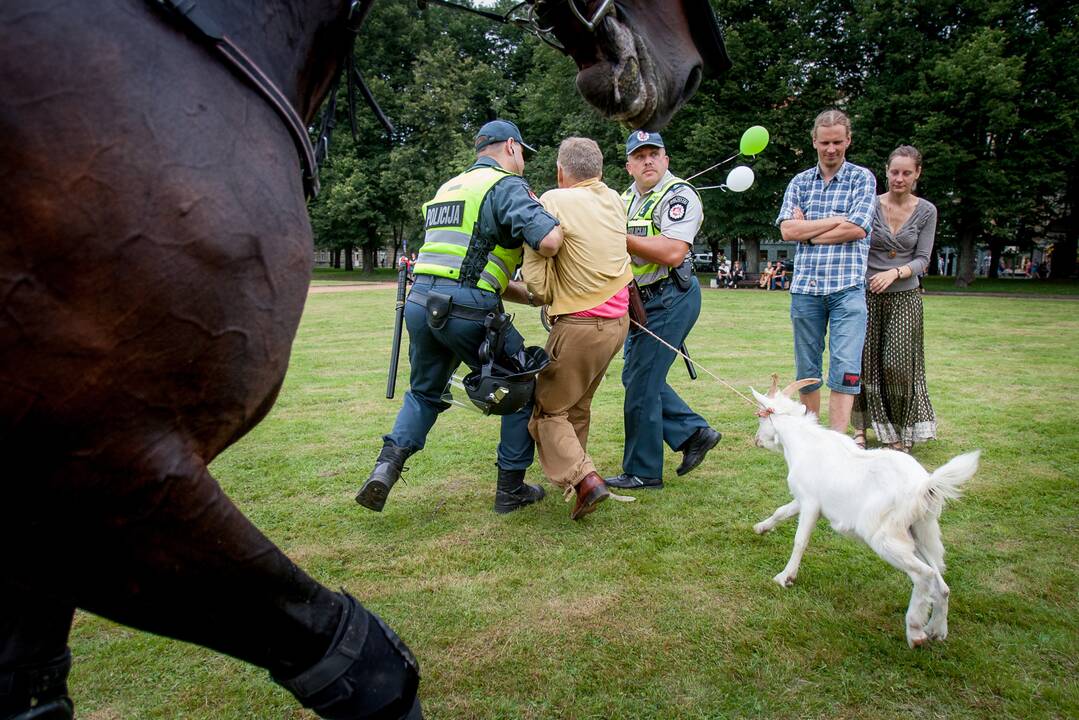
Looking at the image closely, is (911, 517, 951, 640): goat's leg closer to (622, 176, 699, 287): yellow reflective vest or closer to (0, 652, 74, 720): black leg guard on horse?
(622, 176, 699, 287): yellow reflective vest

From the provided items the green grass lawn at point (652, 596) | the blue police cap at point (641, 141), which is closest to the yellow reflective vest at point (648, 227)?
the blue police cap at point (641, 141)

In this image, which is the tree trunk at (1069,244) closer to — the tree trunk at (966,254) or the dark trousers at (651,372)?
the tree trunk at (966,254)

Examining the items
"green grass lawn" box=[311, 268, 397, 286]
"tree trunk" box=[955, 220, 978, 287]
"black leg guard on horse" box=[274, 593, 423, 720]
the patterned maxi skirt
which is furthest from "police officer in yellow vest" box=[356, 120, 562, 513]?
"tree trunk" box=[955, 220, 978, 287]

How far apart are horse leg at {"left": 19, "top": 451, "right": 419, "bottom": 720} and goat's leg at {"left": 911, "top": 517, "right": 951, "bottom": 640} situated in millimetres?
2199

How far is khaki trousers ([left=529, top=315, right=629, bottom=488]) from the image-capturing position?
4188mm

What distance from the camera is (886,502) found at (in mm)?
2785

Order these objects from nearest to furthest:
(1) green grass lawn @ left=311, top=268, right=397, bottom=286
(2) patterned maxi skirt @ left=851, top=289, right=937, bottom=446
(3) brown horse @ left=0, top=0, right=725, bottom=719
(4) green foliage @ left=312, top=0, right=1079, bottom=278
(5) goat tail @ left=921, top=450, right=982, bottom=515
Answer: (3) brown horse @ left=0, top=0, right=725, bottom=719, (5) goat tail @ left=921, top=450, right=982, bottom=515, (2) patterned maxi skirt @ left=851, top=289, right=937, bottom=446, (4) green foliage @ left=312, top=0, right=1079, bottom=278, (1) green grass lawn @ left=311, top=268, right=397, bottom=286

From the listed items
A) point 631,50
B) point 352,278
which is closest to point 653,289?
point 631,50

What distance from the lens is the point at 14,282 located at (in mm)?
1021

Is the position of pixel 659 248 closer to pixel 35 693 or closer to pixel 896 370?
pixel 896 370

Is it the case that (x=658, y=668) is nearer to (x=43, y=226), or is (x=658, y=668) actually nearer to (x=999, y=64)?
(x=43, y=226)

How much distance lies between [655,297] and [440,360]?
1.64 metres

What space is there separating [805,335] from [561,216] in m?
2.30

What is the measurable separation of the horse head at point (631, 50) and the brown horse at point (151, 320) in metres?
0.91
